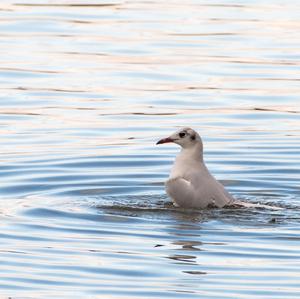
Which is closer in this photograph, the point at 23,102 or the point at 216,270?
the point at 216,270

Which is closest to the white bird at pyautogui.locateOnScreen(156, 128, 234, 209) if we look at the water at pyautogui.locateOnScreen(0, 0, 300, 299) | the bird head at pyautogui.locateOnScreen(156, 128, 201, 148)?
the bird head at pyautogui.locateOnScreen(156, 128, 201, 148)

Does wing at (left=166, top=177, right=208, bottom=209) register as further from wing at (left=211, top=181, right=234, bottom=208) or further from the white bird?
wing at (left=211, top=181, right=234, bottom=208)

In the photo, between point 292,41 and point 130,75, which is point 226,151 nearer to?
point 130,75

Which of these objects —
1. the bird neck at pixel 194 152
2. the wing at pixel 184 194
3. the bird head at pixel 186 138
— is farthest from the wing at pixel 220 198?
the bird head at pixel 186 138

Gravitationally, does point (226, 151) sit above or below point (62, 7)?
below

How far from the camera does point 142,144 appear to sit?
68.6 feet

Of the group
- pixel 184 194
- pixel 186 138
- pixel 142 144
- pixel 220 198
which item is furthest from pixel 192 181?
pixel 142 144

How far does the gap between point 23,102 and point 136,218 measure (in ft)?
26.5

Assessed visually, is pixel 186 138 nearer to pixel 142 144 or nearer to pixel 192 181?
pixel 192 181

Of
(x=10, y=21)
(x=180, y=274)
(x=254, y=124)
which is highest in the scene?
(x=10, y=21)

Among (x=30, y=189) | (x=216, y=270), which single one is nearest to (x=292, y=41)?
(x=30, y=189)

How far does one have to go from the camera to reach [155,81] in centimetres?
2573

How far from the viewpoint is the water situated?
545 inches

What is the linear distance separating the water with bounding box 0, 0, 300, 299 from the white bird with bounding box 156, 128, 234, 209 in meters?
0.16
